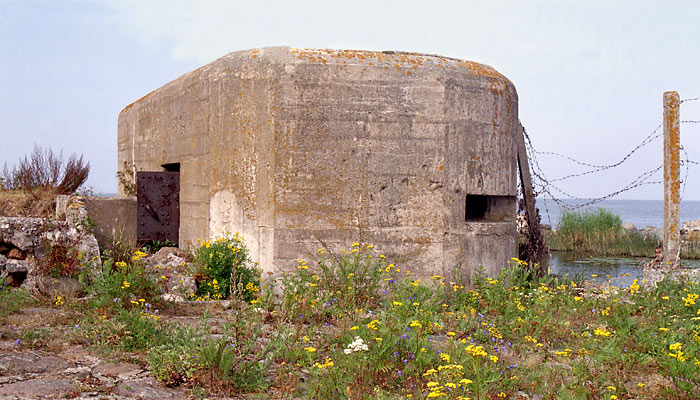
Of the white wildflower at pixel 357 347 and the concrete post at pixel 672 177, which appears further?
the concrete post at pixel 672 177

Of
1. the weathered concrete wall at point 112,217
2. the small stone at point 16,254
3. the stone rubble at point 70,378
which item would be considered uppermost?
the weathered concrete wall at point 112,217

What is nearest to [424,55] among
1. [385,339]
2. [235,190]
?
[235,190]

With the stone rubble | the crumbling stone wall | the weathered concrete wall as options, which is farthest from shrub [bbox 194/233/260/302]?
the stone rubble

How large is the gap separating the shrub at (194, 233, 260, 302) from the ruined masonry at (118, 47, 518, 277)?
18cm

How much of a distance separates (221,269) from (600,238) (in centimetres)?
1739

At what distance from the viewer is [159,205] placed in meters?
8.10

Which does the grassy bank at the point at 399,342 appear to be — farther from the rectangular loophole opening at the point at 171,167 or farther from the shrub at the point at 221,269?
the rectangular loophole opening at the point at 171,167

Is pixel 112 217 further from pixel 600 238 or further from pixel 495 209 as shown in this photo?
pixel 600 238

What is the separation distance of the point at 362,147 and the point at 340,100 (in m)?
0.57

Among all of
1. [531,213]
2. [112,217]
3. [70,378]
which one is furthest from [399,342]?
[531,213]

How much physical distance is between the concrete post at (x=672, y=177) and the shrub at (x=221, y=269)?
6.12 metres

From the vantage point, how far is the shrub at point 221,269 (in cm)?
654

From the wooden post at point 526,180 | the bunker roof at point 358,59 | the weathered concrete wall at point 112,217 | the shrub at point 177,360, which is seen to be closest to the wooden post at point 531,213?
the wooden post at point 526,180

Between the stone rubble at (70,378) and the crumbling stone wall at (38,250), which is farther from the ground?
the crumbling stone wall at (38,250)
